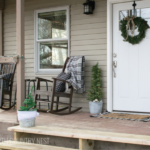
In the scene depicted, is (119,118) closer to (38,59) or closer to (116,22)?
(116,22)

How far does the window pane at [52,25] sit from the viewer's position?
4723 mm

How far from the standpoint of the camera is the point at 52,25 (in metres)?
4.83

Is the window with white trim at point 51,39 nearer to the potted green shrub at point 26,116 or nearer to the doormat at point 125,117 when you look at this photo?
the doormat at point 125,117

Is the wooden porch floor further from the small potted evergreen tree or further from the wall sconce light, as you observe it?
the wall sconce light

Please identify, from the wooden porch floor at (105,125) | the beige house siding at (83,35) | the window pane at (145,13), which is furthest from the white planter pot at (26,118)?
the window pane at (145,13)

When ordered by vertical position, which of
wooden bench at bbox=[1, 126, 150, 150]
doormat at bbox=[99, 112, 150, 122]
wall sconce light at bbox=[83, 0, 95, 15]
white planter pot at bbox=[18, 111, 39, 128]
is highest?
wall sconce light at bbox=[83, 0, 95, 15]

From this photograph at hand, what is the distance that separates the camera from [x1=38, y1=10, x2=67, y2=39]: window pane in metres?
4.72

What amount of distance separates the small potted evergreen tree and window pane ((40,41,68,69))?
810mm

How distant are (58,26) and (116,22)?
1.21 m

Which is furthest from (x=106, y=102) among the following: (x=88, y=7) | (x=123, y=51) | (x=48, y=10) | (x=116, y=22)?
(x=48, y=10)

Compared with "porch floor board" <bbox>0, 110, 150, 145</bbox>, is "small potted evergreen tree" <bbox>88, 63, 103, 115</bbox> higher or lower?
higher

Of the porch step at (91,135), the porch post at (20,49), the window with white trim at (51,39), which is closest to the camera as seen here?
the porch step at (91,135)

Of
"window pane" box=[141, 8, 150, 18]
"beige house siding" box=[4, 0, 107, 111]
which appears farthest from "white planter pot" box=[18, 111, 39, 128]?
"window pane" box=[141, 8, 150, 18]

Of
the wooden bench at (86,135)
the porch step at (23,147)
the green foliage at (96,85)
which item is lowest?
the porch step at (23,147)
